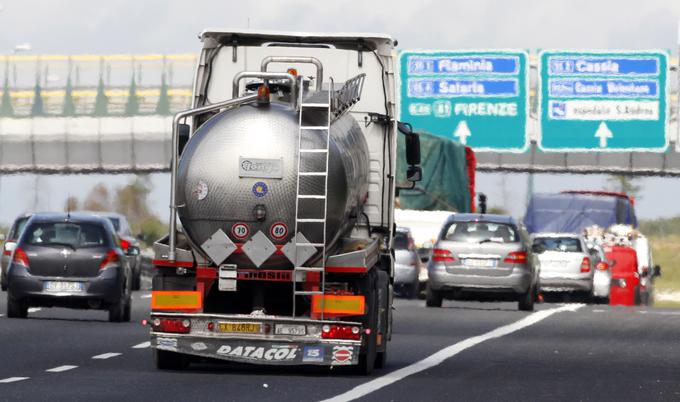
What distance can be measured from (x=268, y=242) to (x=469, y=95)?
42947 mm

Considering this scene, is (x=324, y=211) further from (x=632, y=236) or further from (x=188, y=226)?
(x=632, y=236)

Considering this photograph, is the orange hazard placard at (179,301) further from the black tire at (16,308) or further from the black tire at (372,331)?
the black tire at (16,308)

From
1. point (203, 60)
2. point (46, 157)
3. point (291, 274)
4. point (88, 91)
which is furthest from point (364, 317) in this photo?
point (46, 157)

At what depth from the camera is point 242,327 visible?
18359 mm

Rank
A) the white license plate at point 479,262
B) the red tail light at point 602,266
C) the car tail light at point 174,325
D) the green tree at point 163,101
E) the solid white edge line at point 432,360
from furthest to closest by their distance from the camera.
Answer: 1. the green tree at point 163,101
2. the red tail light at point 602,266
3. the white license plate at point 479,262
4. the car tail light at point 174,325
5. the solid white edge line at point 432,360

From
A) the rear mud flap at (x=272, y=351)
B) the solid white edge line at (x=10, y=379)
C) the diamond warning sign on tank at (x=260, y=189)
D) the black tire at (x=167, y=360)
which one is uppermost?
the diamond warning sign on tank at (x=260, y=189)

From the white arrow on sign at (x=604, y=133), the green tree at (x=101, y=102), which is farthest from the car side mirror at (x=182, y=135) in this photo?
the green tree at (x=101, y=102)

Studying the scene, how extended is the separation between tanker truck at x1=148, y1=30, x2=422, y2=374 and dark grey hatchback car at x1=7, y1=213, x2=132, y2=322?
980 cm

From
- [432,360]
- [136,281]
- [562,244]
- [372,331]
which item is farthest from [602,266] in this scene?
[372,331]

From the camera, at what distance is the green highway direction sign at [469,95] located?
61.1 m

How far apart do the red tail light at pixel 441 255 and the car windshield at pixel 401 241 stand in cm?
525

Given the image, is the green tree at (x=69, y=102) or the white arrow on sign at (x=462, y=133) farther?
the green tree at (x=69, y=102)

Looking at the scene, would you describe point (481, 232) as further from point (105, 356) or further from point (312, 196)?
point (312, 196)

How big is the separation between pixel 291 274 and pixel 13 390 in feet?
11.0
